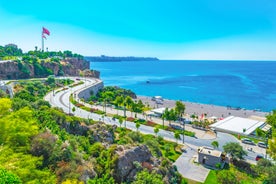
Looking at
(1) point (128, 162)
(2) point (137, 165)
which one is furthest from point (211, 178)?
(1) point (128, 162)

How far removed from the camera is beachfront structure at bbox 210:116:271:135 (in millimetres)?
55172

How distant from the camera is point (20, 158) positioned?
18312 millimetres

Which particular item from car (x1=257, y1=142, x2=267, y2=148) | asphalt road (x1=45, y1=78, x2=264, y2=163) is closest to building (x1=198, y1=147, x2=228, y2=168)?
asphalt road (x1=45, y1=78, x2=264, y2=163)

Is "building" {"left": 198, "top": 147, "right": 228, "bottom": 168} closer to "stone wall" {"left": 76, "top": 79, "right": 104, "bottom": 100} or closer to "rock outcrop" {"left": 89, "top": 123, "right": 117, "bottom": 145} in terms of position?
"rock outcrop" {"left": 89, "top": 123, "right": 117, "bottom": 145}

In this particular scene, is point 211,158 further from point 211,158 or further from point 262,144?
point 262,144

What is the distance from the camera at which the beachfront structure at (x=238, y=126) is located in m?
55.2

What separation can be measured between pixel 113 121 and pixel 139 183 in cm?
3445

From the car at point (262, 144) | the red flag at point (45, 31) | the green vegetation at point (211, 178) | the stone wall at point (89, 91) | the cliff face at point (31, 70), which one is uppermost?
the red flag at point (45, 31)

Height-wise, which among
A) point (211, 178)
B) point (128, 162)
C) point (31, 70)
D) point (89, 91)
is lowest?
point (211, 178)

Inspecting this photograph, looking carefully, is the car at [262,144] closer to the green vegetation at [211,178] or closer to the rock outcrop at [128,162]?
the green vegetation at [211,178]

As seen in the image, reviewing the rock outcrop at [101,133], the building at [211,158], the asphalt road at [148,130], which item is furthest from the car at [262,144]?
the rock outcrop at [101,133]

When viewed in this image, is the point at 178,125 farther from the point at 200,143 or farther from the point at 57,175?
the point at 57,175

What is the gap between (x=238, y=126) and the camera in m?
58.3

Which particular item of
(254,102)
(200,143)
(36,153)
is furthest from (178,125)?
(254,102)
